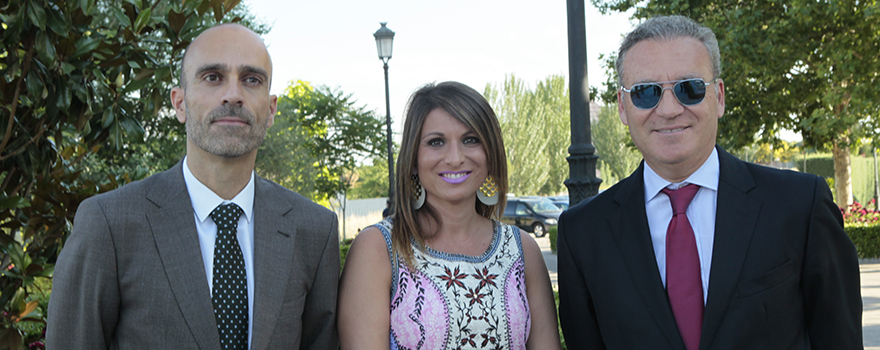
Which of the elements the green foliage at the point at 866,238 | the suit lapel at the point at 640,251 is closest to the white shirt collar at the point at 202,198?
the suit lapel at the point at 640,251

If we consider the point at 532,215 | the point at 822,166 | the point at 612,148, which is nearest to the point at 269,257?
the point at 532,215

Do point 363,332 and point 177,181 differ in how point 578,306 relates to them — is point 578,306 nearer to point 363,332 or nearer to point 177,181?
point 363,332

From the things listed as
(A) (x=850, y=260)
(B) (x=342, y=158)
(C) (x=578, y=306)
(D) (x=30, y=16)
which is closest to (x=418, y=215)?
(C) (x=578, y=306)

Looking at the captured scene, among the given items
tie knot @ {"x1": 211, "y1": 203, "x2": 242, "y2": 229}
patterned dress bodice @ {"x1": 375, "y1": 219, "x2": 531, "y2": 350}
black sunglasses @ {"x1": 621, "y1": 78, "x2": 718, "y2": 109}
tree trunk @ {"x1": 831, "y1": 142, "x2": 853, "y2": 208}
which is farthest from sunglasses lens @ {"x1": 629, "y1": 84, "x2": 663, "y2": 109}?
tree trunk @ {"x1": 831, "y1": 142, "x2": 853, "y2": 208}

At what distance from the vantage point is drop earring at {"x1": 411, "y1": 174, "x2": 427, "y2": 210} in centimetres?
294

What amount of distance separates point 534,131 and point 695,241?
5143 cm

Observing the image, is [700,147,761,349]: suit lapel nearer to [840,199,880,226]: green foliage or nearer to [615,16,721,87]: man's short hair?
[615,16,721,87]: man's short hair

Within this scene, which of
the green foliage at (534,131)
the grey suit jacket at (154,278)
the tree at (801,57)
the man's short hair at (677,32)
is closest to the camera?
the grey suit jacket at (154,278)

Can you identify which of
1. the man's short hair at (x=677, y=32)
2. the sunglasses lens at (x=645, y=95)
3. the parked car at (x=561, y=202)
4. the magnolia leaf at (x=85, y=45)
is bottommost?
the parked car at (x=561, y=202)

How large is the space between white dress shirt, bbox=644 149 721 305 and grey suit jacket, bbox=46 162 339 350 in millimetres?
1357

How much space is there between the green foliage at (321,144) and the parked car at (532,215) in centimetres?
609

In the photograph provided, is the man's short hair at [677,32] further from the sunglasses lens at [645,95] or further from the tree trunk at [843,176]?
the tree trunk at [843,176]

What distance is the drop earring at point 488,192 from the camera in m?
2.97

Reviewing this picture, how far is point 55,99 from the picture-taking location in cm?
307
